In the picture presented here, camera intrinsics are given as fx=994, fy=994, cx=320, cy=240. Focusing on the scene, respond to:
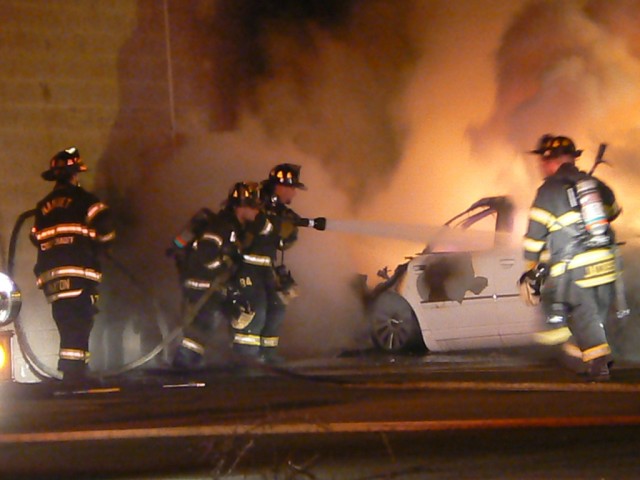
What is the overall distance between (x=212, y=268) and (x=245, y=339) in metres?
0.70

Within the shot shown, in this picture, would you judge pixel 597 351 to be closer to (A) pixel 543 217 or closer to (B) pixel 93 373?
(A) pixel 543 217

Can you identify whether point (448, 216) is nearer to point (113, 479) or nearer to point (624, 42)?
point (624, 42)

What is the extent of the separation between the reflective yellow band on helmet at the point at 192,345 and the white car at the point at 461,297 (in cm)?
203

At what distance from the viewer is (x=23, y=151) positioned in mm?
9289

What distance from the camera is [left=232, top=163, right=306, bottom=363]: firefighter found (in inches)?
348

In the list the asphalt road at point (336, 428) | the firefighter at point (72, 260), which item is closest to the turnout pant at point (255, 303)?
the asphalt road at point (336, 428)

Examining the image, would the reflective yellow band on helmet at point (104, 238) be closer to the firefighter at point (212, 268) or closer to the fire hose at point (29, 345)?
the fire hose at point (29, 345)

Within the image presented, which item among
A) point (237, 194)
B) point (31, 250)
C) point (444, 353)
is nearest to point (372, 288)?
point (444, 353)

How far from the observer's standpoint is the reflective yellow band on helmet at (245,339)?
29.0 ft

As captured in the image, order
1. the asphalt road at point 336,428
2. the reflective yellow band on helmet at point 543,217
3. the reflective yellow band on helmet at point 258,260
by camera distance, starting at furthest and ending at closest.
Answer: the reflective yellow band on helmet at point 258,260, the reflective yellow band on helmet at point 543,217, the asphalt road at point 336,428

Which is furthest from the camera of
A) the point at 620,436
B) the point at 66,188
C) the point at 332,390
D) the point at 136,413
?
the point at 66,188

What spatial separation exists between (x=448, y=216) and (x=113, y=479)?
8670 mm

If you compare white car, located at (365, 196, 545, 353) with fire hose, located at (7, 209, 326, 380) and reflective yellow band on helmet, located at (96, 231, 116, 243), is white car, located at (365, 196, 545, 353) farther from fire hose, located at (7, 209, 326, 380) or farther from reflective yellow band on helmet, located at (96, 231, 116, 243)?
reflective yellow band on helmet, located at (96, 231, 116, 243)

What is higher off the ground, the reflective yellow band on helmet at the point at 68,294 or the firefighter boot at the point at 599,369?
the reflective yellow band on helmet at the point at 68,294
